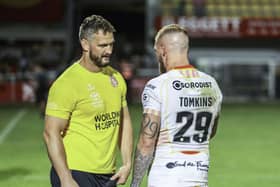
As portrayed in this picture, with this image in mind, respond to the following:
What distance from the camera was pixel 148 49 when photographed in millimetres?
32344

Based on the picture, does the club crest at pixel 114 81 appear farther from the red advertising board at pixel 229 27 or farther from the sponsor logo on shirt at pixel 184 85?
the red advertising board at pixel 229 27

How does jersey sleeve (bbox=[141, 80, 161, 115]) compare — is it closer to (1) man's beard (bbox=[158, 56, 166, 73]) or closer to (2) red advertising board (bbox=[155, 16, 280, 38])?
(1) man's beard (bbox=[158, 56, 166, 73])

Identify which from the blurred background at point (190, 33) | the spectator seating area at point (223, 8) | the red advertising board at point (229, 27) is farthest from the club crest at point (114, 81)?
the spectator seating area at point (223, 8)

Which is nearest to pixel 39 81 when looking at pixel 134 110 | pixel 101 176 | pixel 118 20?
pixel 134 110

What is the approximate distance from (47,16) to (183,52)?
30143mm

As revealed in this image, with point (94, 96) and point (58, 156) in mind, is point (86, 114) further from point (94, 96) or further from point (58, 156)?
point (58, 156)

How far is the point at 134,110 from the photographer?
2273cm

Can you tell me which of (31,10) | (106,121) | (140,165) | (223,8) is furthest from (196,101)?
(223,8)

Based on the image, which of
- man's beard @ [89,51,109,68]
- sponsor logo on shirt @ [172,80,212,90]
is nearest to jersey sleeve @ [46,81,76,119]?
man's beard @ [89,51,109,68]

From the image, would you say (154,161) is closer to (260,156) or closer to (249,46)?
(260,156)

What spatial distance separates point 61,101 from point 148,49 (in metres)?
27.5

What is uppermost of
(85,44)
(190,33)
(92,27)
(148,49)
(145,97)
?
(92,27)

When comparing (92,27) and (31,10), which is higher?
(92,27)

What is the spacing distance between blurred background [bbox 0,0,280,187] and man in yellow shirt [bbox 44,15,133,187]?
1233cm
